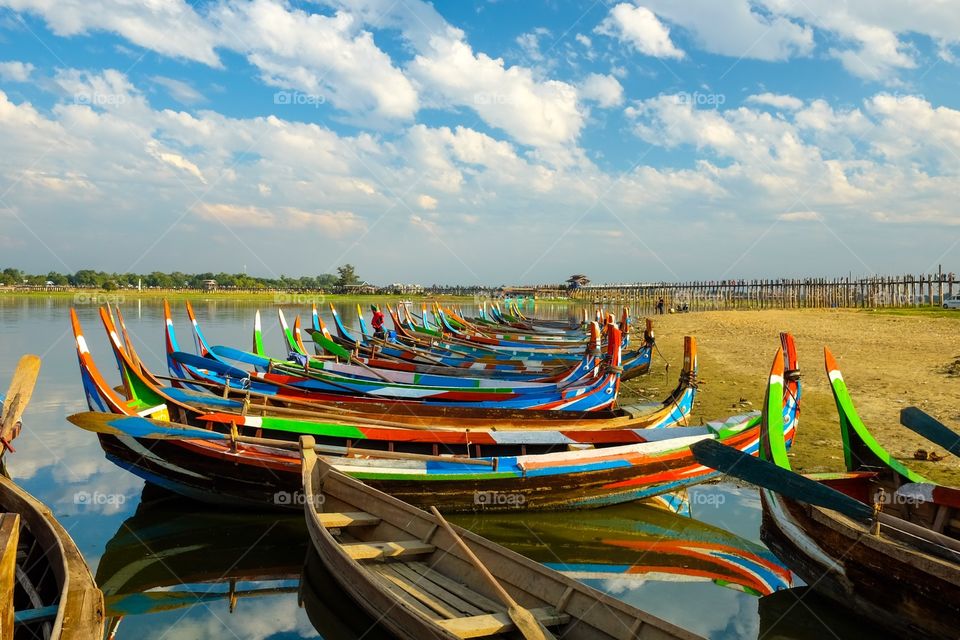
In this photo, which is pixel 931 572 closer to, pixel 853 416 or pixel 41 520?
pixel 853 416

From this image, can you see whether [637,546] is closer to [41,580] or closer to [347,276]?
[41,580]

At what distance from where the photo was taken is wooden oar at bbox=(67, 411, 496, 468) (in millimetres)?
6891

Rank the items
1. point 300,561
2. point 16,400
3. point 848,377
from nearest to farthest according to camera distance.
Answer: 1. point 16,400
2. point 300,561
3. point 848,377

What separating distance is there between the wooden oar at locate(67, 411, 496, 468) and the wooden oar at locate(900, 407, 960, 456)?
13.4 feet

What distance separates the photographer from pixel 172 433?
718 centimetres

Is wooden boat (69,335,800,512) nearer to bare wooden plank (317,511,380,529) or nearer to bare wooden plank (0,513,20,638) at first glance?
bare wooden plank (317,511,380,529)

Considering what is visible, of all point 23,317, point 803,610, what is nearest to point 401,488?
point 803,610

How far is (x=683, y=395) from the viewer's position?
9594 mm

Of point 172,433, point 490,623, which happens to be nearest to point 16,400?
point 172,433

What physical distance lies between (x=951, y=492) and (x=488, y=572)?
12.7 feet

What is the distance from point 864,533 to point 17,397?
726 centimetres

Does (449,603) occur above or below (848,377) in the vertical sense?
below

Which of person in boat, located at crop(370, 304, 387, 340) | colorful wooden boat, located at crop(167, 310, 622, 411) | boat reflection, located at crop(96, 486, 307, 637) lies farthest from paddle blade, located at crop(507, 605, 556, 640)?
person in boat, located at crop(370, 304, 387, 340)

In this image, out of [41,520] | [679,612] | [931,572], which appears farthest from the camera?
[679,612]
